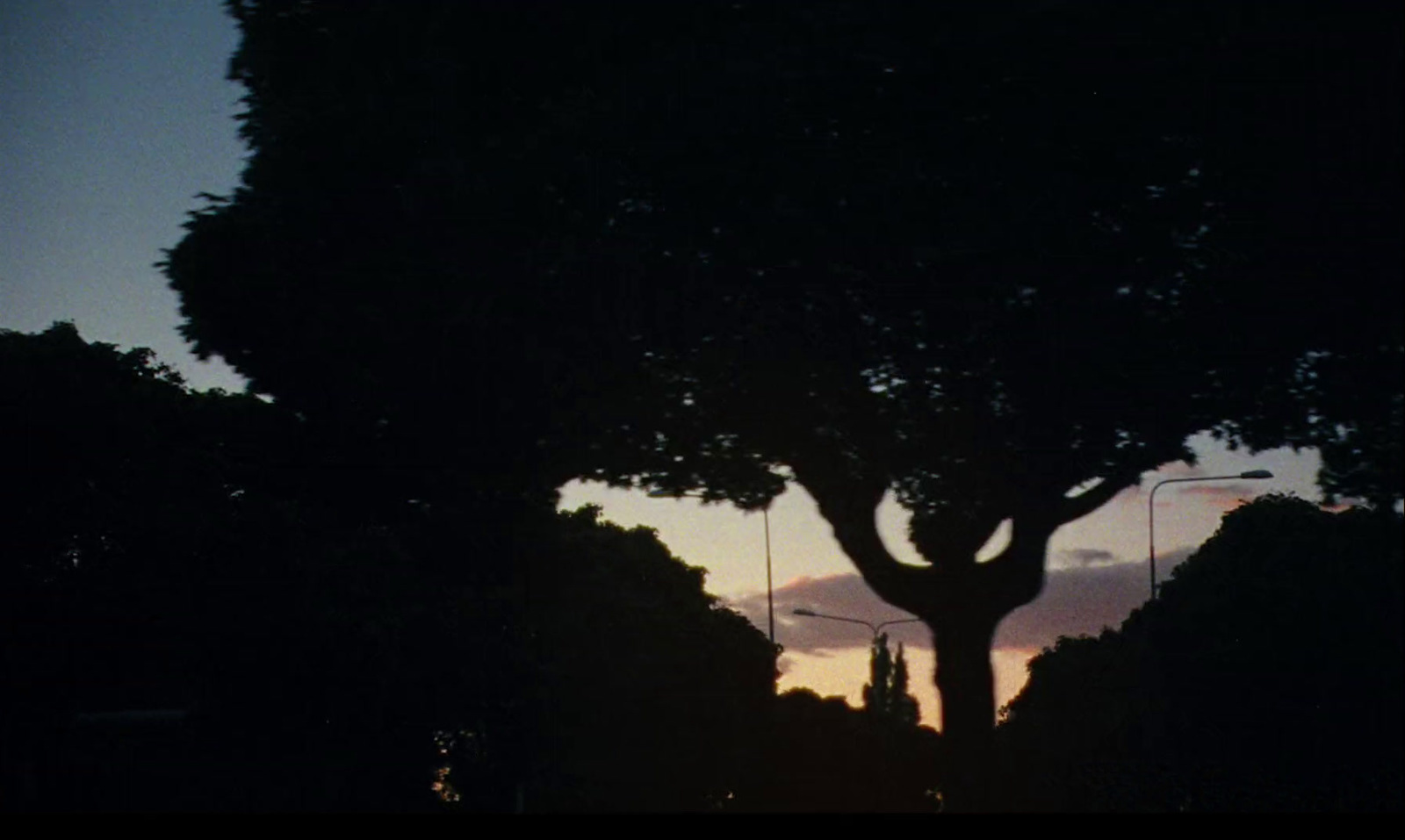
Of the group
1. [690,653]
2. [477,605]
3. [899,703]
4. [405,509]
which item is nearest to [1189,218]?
[405,509]

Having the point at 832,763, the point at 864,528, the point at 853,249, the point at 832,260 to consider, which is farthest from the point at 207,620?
the point at 832,763

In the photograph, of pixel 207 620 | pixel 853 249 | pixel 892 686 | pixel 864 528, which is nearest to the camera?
pixel 853 249

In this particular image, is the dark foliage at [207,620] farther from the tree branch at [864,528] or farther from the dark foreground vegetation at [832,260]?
the tree branch at [864,528]

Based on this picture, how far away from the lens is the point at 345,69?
18.3 metres

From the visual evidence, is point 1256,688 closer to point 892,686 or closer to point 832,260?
point 832,260

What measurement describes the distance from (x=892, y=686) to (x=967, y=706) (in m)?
124

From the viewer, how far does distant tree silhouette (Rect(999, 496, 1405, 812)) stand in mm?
27453

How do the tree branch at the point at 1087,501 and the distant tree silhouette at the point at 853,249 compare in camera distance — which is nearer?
the distant tree silhouette at the point at 853,249

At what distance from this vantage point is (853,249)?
16516 mm

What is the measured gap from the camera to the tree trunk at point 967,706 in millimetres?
18500

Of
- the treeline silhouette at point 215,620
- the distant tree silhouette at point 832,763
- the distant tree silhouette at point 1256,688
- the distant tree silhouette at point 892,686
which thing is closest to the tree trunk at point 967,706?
the distant tree silhouette at point 1256,688

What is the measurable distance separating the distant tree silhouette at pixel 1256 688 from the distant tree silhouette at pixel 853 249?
4546mm

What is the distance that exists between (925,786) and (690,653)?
14.2m

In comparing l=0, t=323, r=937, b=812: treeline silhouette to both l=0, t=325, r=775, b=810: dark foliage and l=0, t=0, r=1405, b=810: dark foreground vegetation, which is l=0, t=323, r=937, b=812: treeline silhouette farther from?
l=0, t=0, r=1405, b=810: dark foreground vegetation
